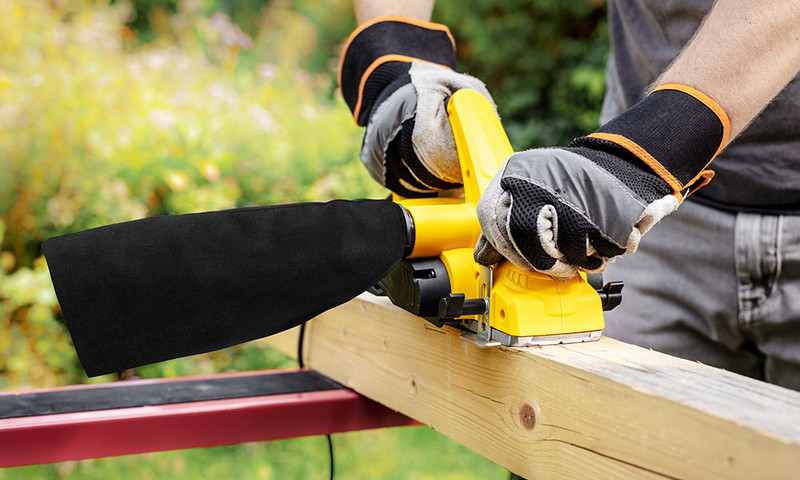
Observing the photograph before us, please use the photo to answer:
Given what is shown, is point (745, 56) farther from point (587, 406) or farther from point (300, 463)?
point (300, 463)

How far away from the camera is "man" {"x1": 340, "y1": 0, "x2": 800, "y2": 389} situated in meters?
0.96

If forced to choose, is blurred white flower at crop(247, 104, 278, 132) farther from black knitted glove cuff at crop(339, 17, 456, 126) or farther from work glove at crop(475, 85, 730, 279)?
work glove at crop(475, 85, 730, 279)

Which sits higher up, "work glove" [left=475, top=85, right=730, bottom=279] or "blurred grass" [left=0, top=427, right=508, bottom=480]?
"work glove" [left=475, top=85, right=730, bottom=279]

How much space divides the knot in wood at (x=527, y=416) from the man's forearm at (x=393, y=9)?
0.96 meters

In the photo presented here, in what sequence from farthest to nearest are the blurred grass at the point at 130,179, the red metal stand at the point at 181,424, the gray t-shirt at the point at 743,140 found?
the blurred grass at the point at 130,179, the gray t-shirt at the point at 743,140, the red metal stand at the point at 181,424

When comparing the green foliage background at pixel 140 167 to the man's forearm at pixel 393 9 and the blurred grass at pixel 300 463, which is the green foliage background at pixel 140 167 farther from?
the man's forearm at pixel 393 9

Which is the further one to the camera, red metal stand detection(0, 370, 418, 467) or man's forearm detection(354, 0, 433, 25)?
man's forearm detection(354, 0, 433, 25)

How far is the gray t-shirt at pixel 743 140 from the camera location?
4.76 feet

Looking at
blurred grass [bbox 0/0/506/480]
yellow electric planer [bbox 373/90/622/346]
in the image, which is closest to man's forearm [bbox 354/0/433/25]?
yellow electric planer [bbox 373/90/622/346]

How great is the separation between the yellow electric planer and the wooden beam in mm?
36

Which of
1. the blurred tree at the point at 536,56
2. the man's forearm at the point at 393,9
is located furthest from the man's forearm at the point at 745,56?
the blurred tree at the point at 536,56

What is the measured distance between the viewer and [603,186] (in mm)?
949

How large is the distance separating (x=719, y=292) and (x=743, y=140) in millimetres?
336

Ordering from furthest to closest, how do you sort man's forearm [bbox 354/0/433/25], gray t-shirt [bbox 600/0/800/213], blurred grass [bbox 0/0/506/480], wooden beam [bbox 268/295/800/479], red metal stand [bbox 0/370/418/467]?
1. blurred grass [bbox 0/0/506/480]
2. man's forearm [bbox 354/0/433/25]
3. gray t-shirt [bbox 600/0/800/213]
4. red metal stand [bbox 0/370/418/467]
5. wooden beam [bbox 268/295/800/479]
